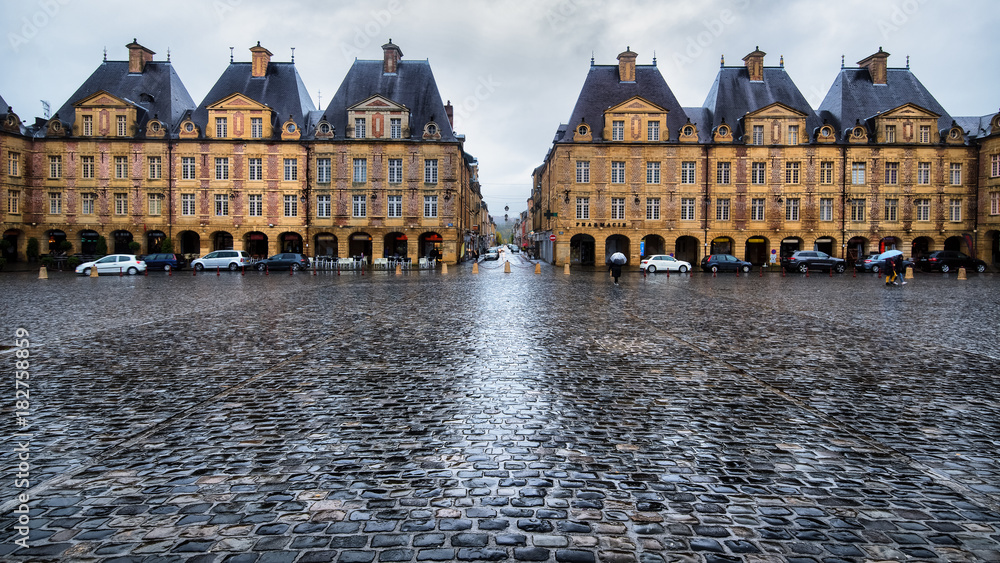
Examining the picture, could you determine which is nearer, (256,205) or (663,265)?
(663,265)

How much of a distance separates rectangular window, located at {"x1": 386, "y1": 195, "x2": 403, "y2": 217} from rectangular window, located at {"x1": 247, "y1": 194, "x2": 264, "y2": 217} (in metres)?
9.88

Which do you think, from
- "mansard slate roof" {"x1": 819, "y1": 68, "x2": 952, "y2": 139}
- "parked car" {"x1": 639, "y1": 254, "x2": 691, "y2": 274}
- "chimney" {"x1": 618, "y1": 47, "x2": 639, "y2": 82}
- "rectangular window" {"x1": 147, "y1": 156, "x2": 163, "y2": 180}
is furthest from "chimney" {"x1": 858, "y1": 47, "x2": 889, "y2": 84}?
"rectangular window" {"x1": 147, "y1": 156, "x2": 163, "y2": 180}

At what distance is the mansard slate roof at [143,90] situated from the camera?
4588cm

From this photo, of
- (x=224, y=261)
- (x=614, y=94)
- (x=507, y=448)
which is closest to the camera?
(x=507, y=448)

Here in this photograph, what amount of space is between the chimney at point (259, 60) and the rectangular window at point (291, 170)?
8.30 m

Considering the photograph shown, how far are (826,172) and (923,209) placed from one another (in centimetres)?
822

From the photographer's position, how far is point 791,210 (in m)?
46.3

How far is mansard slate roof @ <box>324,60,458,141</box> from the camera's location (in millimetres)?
46312

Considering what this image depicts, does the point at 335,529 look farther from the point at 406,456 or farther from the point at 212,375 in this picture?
the point at 212,375

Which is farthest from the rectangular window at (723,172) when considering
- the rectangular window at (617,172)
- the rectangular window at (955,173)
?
the rectangular window at (955,173)

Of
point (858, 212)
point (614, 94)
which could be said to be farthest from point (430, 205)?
point (858, 212)

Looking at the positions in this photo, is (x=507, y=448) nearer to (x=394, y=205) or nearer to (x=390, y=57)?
(x=394, y=205)

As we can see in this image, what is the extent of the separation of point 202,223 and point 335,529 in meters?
48.1

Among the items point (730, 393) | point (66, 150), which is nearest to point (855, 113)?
point (730, 393)
